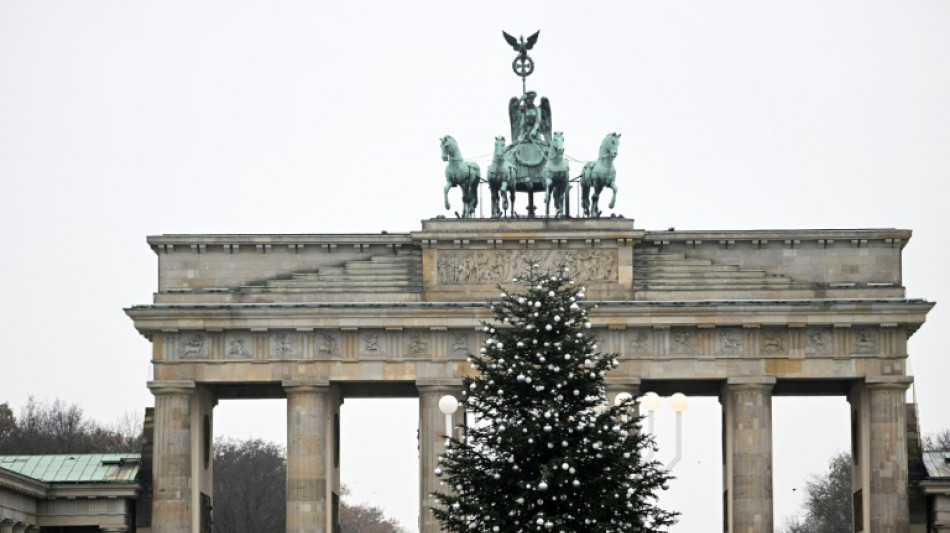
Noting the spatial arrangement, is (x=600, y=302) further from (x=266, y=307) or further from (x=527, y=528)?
(x=527, y=528)

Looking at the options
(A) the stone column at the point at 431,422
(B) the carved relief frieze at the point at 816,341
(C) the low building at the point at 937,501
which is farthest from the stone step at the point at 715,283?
(C) the low building at the point at 937,501

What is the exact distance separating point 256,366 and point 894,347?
881 inches

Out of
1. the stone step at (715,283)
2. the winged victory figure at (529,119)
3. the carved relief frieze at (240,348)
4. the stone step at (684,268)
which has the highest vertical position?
the winged victory figure at (529,119)

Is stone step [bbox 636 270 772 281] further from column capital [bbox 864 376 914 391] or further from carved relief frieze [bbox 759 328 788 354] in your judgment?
column capital [bbox 864 376 914 391]

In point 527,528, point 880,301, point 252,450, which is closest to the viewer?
point 527,528

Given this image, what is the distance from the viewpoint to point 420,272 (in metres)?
89.6

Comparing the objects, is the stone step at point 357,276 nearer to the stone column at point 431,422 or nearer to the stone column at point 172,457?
the stone column at point 431,422

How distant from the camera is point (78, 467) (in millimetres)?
91375

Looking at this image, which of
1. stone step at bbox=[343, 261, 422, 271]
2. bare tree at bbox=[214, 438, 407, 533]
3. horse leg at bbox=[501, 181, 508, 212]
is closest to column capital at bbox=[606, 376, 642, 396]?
horse leg at bbox=[501, 181, 508, 212]

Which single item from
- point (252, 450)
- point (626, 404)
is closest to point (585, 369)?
point (626, 404)

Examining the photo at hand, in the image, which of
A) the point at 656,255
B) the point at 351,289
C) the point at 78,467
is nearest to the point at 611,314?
the point at 656,255

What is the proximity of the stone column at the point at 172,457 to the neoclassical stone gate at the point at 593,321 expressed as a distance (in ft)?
0.23

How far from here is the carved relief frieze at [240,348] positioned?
88812mm

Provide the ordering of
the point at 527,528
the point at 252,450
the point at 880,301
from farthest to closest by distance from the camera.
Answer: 1. the point at 252,450
2. the point at 880,301
3. the point at 527,528
